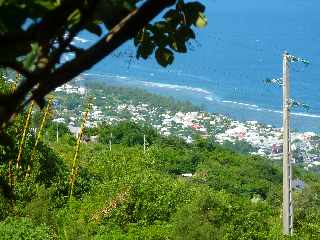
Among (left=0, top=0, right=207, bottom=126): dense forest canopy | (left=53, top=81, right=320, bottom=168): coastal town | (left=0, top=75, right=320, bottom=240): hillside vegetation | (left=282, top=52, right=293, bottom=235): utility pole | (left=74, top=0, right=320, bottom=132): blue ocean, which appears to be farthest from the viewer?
(left=74, top=0, right=320, bottom=132): blue ocean

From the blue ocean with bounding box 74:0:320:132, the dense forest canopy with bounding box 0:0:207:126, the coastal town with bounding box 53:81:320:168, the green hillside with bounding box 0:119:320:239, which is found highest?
the blue ocean with bounding box 74:0:320:132

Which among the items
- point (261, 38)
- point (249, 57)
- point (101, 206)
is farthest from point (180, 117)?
point (101, 206)

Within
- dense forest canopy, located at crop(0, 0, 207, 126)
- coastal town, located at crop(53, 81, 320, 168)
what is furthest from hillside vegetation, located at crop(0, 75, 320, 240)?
coastal town, located at crop(53, 81, 320, 168)

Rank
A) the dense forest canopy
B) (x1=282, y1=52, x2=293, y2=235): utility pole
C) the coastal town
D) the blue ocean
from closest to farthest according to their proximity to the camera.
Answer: the dense forest canopy < (x1=282, y1=52, x2=293, y2=235): utility pole < the coastal town < the blue ocean

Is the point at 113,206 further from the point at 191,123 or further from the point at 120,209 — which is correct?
the point at 191,123

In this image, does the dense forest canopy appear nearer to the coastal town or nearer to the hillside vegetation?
the hillside vegetation

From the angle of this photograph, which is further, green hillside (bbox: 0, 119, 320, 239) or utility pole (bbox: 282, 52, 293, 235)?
utility pole (bbox: 282, 52, 293, 235)

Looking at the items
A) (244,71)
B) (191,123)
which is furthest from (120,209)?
(244,71)
